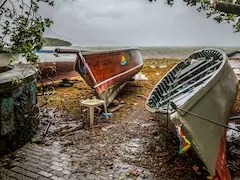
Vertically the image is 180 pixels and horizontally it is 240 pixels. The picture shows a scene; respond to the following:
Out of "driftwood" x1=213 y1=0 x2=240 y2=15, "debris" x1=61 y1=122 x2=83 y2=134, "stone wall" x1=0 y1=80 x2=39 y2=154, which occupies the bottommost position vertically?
"debris" x1=61 y1=122 x2=83 y2=134

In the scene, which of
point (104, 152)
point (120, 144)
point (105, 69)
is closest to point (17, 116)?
point (104, 152)

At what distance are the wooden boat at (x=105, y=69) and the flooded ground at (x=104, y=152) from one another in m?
0.84

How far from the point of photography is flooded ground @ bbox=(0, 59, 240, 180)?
3635 millimetres

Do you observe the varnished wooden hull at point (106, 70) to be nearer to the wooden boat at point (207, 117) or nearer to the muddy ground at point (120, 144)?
the muddy ground at point (120, 144)

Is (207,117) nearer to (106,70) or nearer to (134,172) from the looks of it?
(134,172)

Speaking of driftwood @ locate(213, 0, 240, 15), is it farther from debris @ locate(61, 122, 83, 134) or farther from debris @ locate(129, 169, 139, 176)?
debris @ locate(61, 122, 83, 134)

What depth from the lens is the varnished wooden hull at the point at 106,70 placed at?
6.86 m

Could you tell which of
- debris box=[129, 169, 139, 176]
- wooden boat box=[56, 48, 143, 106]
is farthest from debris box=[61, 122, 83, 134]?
debris box=[129, 169, 139, 176]

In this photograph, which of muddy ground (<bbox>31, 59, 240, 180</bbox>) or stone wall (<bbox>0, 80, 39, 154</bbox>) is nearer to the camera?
muddy ground (<bbox>31, 59, 240, 180</bbox>)

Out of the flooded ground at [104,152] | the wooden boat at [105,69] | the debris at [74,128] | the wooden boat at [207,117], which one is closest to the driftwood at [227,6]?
the wooden boat at [207,117]

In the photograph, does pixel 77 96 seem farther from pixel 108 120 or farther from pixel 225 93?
pixel 225 93

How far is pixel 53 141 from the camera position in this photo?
16.1 feet

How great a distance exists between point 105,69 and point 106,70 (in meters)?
0.08

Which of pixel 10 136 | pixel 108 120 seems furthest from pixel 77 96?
pixel 10 136
